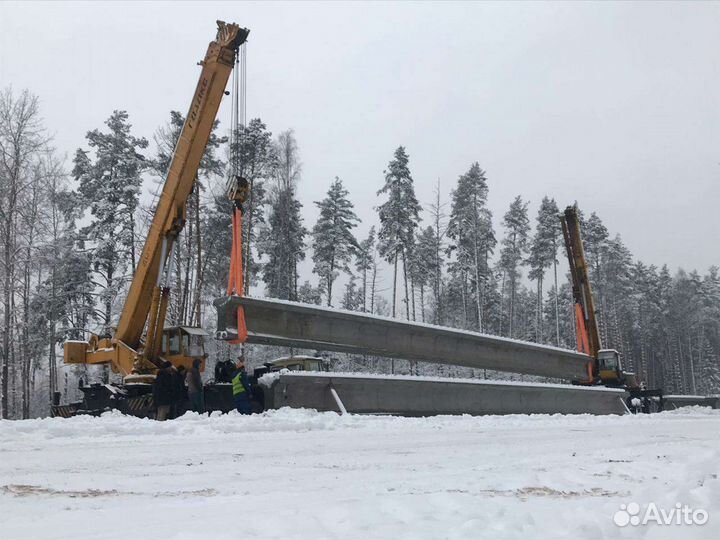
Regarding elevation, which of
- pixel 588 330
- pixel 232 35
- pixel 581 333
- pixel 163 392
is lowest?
pixel 163 392

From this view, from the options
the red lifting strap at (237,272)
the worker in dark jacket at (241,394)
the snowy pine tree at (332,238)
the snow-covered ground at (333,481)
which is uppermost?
the snowy pine tree at (332,238)

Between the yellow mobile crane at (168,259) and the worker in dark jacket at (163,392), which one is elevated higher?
the yellow mobile crane at (168,259)

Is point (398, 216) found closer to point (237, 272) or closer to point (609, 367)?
point (609, 367)

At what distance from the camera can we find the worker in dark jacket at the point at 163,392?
14773mm

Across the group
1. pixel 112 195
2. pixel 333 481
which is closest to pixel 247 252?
pixel 112 195

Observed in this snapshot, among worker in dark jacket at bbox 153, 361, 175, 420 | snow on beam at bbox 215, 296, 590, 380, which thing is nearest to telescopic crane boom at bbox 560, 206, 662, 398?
snow on beam at bbox 215, 296, 590, 380

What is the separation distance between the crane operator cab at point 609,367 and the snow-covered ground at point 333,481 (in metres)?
15.1

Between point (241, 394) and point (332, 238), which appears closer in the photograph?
point (241, 394)

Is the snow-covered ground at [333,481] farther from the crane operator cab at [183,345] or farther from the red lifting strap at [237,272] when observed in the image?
the crane operator cab at [183,345]

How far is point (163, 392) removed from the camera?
14898mm

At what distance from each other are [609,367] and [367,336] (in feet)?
46.2

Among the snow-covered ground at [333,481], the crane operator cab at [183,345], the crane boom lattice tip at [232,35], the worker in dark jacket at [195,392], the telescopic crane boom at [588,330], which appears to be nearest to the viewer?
the snow-covered ground at [333,481]

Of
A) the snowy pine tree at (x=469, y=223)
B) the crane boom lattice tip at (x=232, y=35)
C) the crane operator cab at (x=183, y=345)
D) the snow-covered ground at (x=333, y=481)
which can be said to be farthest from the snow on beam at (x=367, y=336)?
the snowy pine tree at (x=469, y=223)

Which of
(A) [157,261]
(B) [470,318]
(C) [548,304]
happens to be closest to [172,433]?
(A) [157,261]
